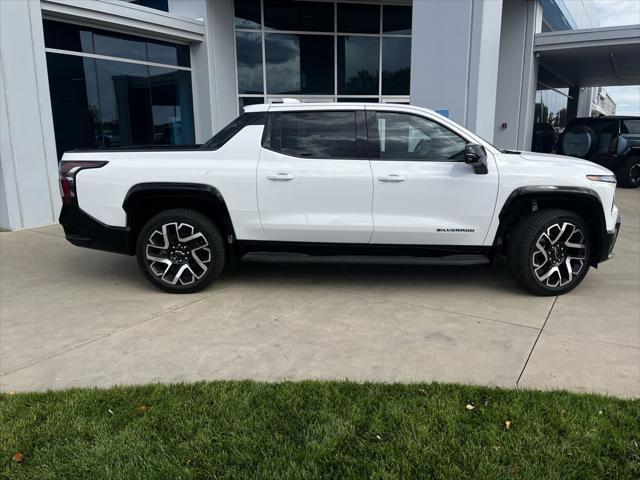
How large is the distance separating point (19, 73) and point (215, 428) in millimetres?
7698

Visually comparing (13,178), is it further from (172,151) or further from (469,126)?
(469,126)

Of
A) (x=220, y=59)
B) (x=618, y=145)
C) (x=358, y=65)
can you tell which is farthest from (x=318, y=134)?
(x=618, y=145)

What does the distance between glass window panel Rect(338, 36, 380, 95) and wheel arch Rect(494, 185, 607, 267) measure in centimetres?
1035

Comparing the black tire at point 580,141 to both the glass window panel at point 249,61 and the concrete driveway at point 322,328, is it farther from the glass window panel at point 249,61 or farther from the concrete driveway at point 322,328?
the concrete driveway at point 322,328

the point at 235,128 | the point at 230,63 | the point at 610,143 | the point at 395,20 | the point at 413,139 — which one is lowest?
the point at 610,143

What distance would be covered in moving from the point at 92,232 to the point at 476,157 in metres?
3.74

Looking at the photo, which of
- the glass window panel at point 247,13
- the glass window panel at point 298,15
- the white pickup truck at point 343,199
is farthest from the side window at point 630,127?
the white pickup truck at point 343,199

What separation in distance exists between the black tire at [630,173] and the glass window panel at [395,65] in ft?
20.6

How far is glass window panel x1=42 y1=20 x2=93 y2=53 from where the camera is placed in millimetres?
9391

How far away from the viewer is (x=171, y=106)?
12547 mm

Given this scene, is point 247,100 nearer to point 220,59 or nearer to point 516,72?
point 220,59

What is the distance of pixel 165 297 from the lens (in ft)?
17.1

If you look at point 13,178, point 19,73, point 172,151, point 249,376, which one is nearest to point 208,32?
point 19,73

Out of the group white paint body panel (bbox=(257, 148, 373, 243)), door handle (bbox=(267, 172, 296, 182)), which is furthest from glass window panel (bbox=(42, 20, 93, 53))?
door handle (bbox=(267, 172, 296, 182))
